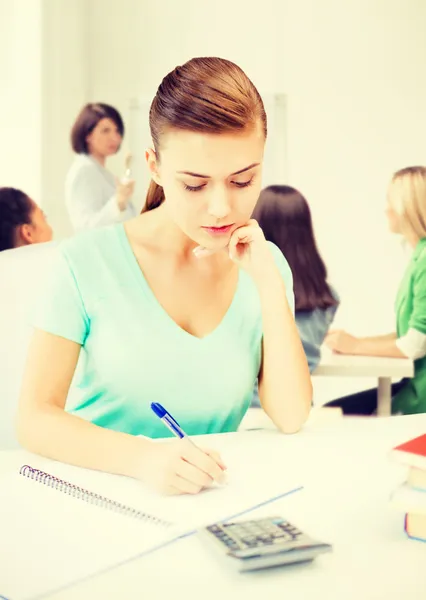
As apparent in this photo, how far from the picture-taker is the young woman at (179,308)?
2.94 feet

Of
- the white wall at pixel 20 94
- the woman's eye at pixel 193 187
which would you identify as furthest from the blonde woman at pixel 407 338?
the woman's eye at pixel 193 187

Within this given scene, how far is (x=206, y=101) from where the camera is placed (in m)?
0.90

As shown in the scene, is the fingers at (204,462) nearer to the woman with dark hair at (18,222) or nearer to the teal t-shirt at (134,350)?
the teal t-shirt at (134,350)

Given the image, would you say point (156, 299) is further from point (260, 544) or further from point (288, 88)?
point (288, 88)

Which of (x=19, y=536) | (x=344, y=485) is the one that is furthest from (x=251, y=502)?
(x=19, y=536)

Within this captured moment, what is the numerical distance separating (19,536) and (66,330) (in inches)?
14.8

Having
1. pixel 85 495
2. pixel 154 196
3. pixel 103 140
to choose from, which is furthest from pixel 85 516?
pixel 103 140

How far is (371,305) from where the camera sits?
2848 millimetres

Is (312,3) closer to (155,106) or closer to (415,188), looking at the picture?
(415,188)

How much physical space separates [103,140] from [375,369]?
1.42 meters

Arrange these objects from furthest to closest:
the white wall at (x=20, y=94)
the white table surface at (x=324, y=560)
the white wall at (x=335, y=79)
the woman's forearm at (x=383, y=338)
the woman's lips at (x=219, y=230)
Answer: the white wall at (x=20, y=94)
the white wall at (x=335, y=79)
the woman's forearm at (x=383, y=338)
the woman's lips at (x=219, y=230)
the white table surface at (x=324, y=560)

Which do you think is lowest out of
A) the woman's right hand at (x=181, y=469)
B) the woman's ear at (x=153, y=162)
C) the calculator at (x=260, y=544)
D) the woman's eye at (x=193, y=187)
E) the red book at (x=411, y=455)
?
the woman's right hand at (x=181, y=469)

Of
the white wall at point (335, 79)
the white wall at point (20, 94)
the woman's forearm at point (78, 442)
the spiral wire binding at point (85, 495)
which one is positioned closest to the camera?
the spiral wire binding at point (85, 495)

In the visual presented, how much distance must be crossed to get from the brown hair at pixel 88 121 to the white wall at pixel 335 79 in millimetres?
154
